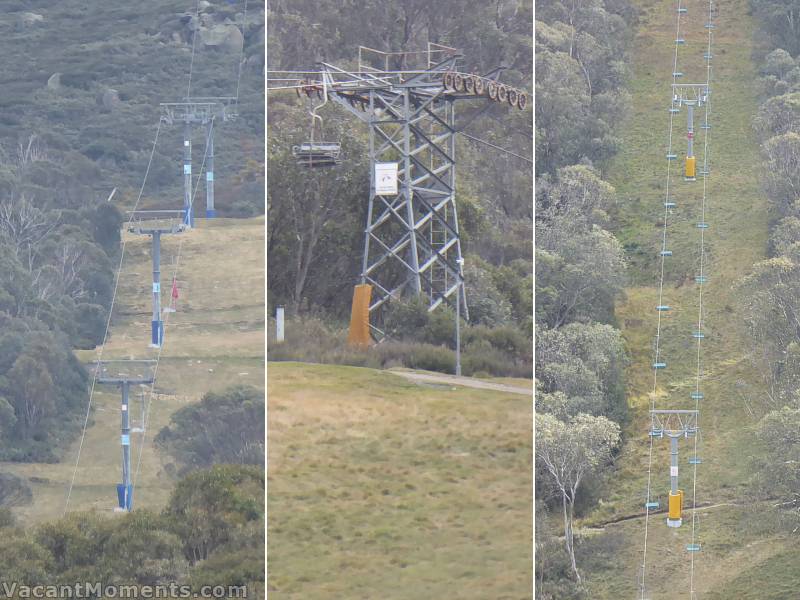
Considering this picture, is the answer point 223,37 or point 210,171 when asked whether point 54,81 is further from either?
point 210,171

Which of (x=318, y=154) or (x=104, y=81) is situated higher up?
(x=104, y=81)

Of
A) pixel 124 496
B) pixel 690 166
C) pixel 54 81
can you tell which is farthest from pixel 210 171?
pixel 690 166

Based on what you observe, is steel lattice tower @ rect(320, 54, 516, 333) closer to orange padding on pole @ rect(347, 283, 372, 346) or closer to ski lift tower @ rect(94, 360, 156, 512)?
orange padding on pole @ rect(347, 283, 372, 346)

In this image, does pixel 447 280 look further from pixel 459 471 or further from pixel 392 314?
pixel 459 471

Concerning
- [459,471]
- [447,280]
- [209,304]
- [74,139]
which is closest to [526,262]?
[447,280]

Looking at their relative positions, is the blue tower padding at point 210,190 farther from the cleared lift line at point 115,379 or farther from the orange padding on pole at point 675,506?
the orange padding on pole at point 675,506

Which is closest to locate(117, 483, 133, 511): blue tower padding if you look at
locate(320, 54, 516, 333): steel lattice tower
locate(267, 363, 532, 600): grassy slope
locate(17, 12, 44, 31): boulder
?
locate(267, 363, 532, 600): grassy slope

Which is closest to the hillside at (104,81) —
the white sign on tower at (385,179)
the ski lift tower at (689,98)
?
the white sign on tower at (385,179)
